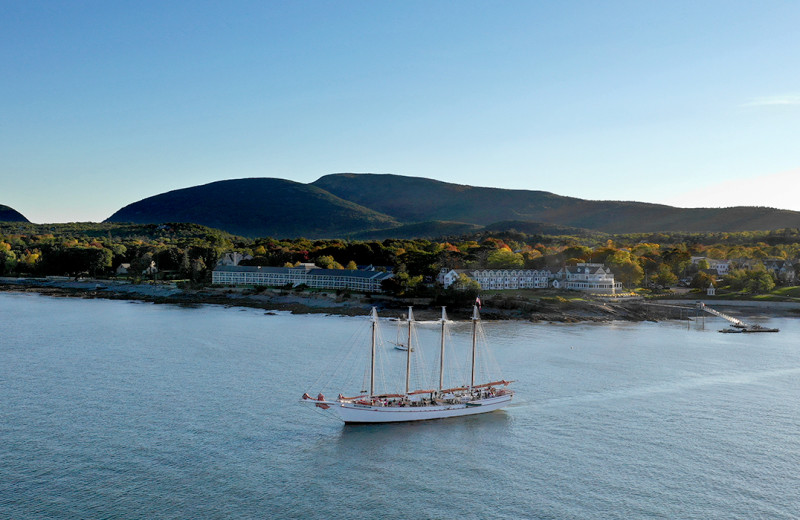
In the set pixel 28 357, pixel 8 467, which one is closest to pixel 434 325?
pixel 28 357

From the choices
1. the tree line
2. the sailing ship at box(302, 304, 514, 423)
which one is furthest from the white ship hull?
the tree line

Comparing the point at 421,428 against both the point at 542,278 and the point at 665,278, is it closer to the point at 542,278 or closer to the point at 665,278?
the point at 542,278

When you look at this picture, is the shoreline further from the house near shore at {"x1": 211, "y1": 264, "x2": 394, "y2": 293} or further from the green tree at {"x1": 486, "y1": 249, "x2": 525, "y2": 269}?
the green tree at {"x1": 486, "y1": 249, "x2": 525, "y2": 269}

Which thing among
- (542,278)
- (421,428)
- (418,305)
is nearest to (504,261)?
(542,278)

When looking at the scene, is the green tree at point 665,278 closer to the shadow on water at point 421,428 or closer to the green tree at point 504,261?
the green tree at point 504,261

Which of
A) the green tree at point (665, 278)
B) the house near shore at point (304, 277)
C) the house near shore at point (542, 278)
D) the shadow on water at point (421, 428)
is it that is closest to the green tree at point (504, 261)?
the house near shore at point (542, 278)

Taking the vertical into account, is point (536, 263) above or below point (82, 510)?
above

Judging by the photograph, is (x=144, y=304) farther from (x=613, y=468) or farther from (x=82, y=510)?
(x=613, y=468)
